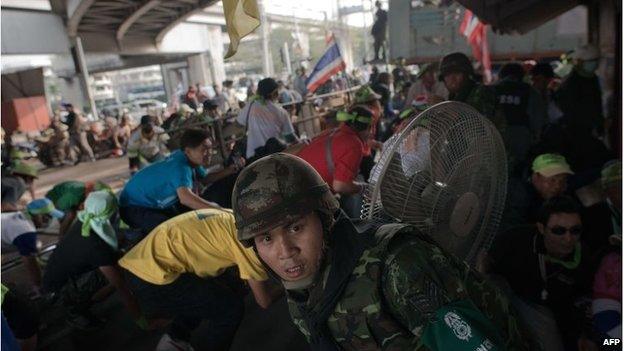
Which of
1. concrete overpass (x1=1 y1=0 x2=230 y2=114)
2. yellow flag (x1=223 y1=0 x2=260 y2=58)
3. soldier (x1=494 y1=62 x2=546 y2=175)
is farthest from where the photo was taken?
concrete overpass (x1=1 y1=0 x2=230 y2=114)

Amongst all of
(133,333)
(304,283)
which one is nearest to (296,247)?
(304,283)

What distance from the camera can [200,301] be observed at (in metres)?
2.90

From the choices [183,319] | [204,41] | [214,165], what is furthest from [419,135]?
[204,41]

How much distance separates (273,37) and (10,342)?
233ft

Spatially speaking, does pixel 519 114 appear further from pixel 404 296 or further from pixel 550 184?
pixel 404 296

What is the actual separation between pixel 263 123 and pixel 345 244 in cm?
464

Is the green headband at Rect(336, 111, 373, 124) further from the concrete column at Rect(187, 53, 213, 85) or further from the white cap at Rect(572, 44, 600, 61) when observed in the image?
the concrete column at Rect(187, 53, 213, 85)

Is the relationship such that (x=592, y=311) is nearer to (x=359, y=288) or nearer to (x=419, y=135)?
(x=419, y=135)

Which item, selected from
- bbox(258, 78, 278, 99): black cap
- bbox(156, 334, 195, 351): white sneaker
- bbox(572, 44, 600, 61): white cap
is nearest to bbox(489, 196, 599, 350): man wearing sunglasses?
bbox(156, 334, 195, 351): white sneaker

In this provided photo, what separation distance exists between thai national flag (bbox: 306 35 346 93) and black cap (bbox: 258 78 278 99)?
2228 mm

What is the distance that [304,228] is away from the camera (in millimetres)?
1395

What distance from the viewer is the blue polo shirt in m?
3.95

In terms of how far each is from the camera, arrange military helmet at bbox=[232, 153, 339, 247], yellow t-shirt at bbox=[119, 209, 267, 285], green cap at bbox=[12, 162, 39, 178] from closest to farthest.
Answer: military helmet at bbox=[232, 153, 339, 247], yellow t-shirt at bbox=[119, 209, 267, 285], green cap at bbox=[12, 162, 39, 178]

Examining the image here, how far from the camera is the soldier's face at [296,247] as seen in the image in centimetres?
137
